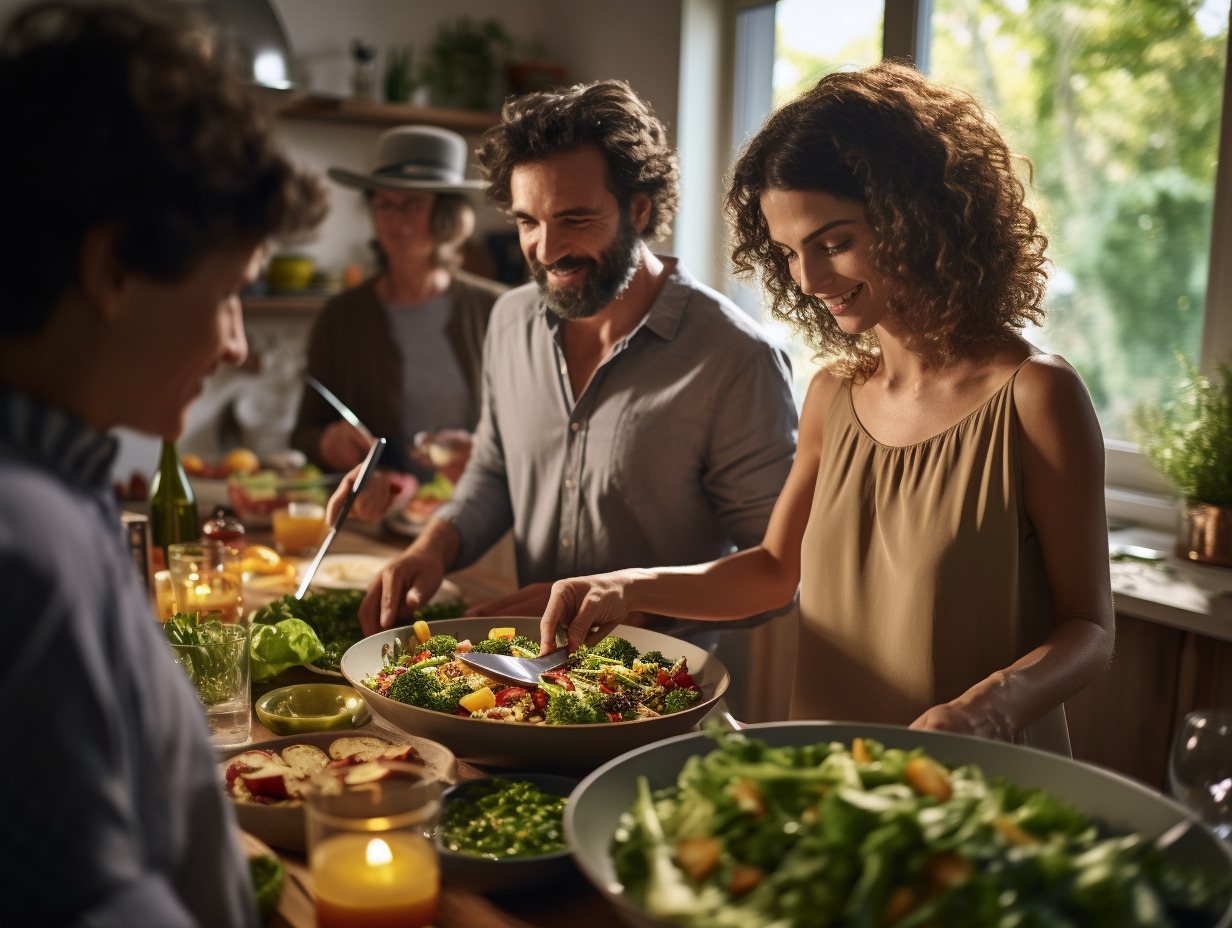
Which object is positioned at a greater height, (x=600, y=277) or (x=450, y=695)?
(x=600, y=277)

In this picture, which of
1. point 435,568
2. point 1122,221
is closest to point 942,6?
point 1122,221

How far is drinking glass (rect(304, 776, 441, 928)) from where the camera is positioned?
91 centimetres

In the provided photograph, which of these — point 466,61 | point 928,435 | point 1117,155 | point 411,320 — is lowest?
point 928,435

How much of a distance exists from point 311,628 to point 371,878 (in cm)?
89

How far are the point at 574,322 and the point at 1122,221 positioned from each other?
1698 millimetres

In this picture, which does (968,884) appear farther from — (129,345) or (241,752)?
(241,752)

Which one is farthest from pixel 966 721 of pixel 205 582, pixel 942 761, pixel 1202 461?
pixel 1202 461

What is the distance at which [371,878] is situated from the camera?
0.92 m

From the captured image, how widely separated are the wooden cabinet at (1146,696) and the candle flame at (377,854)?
190 centimetres

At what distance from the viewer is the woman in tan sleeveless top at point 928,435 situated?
4.99 feet

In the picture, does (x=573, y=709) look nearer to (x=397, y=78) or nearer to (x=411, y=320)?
(x=411, y=320)

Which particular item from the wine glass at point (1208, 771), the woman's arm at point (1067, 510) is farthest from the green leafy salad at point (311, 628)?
the wine glass at point (1208, 771)

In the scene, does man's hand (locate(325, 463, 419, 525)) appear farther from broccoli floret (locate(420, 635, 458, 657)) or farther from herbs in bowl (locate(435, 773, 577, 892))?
herbs in bowl (locate(435, 773, 577, 892))

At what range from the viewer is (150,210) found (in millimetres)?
674
